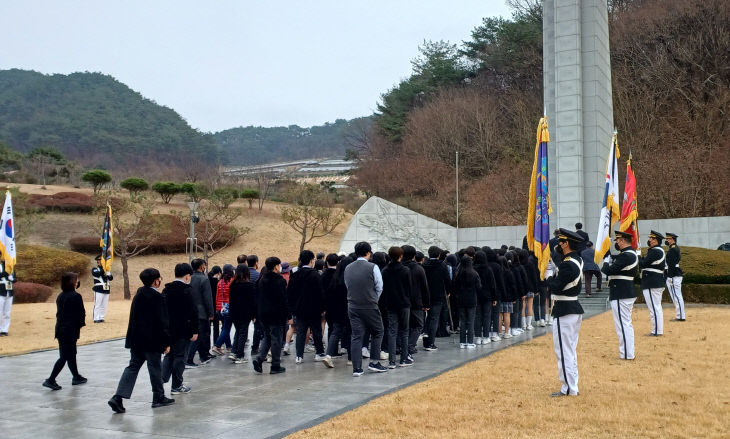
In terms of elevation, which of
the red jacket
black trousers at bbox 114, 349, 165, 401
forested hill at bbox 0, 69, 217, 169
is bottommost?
black trousers at bbox 114, 349, 165, 401

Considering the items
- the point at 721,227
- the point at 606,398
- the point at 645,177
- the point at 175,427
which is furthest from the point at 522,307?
the point at 645,177

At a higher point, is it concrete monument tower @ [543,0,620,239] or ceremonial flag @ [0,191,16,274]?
concrete monument tower @ [543,0,620,239]

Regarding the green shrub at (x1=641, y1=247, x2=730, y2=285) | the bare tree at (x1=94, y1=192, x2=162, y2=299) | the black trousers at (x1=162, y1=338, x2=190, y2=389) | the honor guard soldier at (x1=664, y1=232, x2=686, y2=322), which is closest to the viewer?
the black trousers at (x1=162, y1=338, x2=190, y2=389)

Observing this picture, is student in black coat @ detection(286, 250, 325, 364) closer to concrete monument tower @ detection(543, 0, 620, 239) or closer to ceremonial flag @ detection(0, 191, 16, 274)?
ceremonial flag @ detection(0, 191, 16, 274)

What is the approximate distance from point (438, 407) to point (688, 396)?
2.67 metres

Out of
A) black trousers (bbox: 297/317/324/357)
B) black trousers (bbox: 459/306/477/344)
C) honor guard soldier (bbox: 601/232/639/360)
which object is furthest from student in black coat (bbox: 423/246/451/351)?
honor guard soldier (bbox: 601/232/639/360)

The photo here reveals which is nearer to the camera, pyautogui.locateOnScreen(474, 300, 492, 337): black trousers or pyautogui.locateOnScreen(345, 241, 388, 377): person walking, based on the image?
pyautogui.locateOnScreen(345, 241, 388, 377): person walking

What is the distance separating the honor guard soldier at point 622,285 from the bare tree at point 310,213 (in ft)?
85.5

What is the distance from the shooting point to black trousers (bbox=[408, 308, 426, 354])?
9.80 metres

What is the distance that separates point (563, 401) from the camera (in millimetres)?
6797

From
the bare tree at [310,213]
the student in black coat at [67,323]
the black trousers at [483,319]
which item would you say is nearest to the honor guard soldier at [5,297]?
the student in black coat at [67,323]

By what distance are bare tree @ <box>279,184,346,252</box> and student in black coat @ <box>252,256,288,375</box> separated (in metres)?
25.7

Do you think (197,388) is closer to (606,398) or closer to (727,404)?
(606,398)

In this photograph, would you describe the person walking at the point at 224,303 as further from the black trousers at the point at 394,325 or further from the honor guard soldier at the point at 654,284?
the honor guard soldier at the point at 654,284
